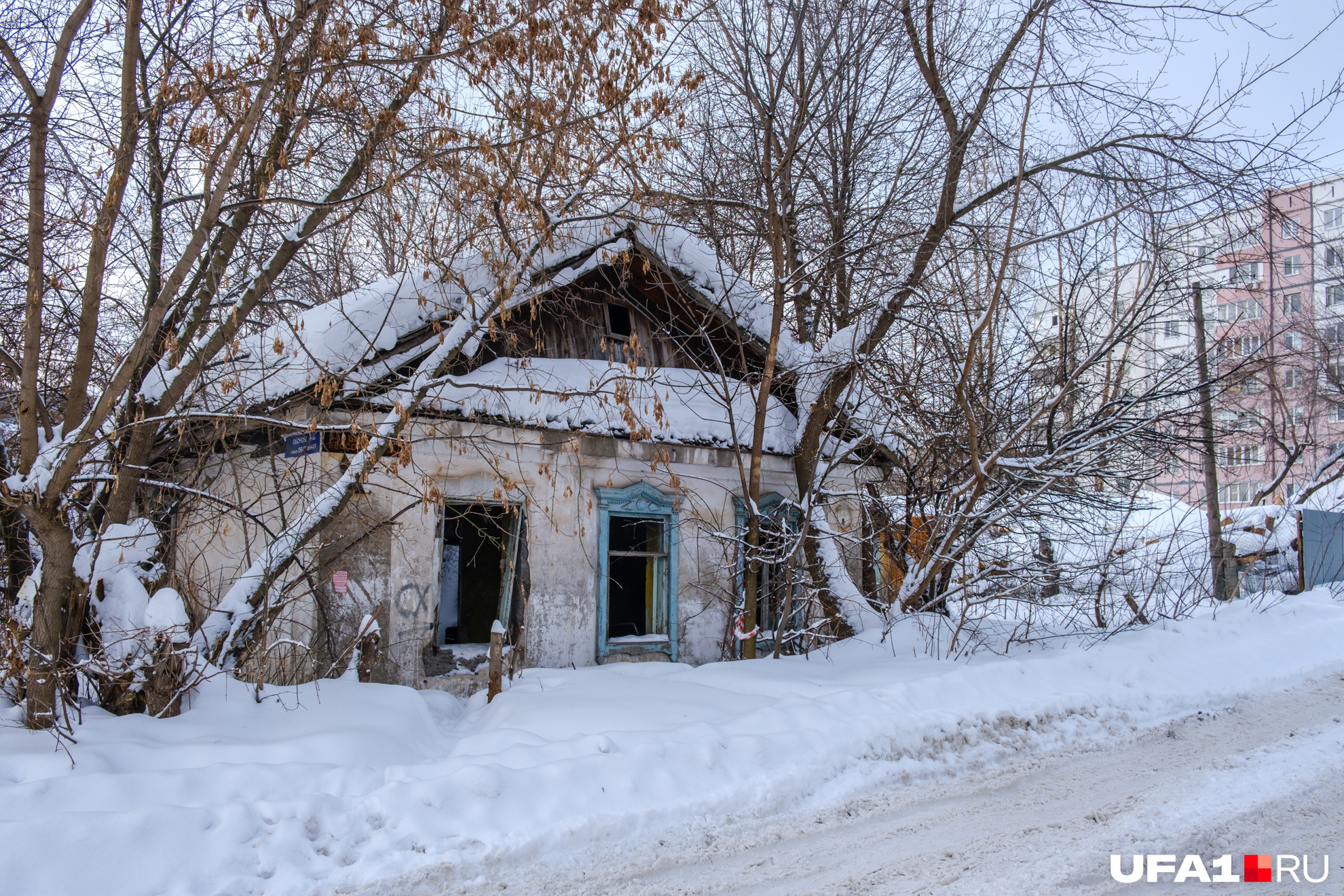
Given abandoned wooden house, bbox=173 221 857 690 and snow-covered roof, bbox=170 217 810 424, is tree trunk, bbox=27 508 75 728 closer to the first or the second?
abandoned wooden house, bbox=173 221 857 690

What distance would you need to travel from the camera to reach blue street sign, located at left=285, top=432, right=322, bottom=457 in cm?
643

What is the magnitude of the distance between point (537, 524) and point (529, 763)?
398 centimetres

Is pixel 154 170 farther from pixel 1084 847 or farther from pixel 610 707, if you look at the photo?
pixel 1084 847

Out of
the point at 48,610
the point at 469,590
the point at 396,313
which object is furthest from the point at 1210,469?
the point at 48,610

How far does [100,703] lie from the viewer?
4879 millimetres

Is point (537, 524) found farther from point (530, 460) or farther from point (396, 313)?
point (396, 313)

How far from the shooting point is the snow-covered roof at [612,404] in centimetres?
720

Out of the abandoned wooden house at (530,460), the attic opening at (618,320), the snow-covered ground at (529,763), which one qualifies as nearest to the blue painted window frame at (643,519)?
the abandoned wooden house at (530,460)

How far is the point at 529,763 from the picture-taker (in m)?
4.37

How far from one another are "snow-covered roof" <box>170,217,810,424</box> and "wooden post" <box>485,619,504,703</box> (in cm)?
203

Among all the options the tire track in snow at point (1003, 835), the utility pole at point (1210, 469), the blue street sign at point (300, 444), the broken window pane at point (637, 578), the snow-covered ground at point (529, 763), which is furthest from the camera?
the broken window pane at point (637, 578)

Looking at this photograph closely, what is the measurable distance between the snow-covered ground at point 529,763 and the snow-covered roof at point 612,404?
2.15m

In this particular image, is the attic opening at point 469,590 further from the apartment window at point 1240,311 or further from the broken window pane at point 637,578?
the apartment window at point 1240,311

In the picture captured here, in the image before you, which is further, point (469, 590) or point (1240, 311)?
point (469, 590)
